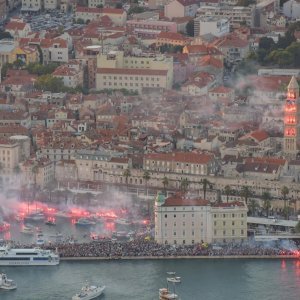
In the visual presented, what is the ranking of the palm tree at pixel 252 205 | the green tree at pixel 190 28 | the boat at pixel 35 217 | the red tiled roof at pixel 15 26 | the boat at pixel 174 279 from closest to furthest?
the boat at pixel 174 279 < the palm tree at pixel 252 205 < the boat at pixel 35 217 < the red tiled roof at pixel 15 26 < the green tree at pixel 190 28

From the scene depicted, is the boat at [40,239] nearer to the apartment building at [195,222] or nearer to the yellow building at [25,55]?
the apartment building at [195,222]

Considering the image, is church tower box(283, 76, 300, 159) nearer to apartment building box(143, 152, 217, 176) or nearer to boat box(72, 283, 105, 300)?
apartment building box(143, 152, 217, 176)

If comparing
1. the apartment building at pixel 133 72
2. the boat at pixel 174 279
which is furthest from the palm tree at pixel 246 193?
the apartment building at pixel 133 72

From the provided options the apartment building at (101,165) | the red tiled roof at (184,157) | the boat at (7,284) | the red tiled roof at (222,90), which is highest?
the red tiled roof at (222,90)

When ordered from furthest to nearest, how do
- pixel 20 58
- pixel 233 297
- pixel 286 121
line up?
1. pixel 20 58
2. pixel 286 121
3. pixel 233 297

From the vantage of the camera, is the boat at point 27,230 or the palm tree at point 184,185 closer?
the boat at point 27,230

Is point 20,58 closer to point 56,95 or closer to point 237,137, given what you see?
point 56,95

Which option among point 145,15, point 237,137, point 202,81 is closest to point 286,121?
point 237,137

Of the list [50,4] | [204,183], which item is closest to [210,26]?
[50,4]
